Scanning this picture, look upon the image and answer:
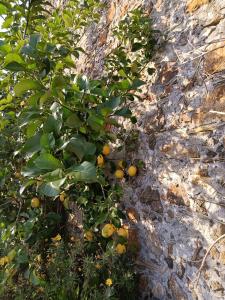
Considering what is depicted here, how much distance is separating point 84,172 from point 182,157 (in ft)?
1.80

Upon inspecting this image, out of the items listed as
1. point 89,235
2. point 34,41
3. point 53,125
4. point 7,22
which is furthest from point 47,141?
point 7,22

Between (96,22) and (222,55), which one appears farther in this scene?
(96,22)

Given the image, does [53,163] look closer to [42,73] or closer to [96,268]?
[42,73]

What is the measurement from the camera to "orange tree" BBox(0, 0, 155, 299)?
4.59 ft

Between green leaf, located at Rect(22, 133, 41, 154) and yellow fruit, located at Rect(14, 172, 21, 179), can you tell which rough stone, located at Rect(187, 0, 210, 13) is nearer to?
green leaf, located at Rect(22, 133, 41, 154)

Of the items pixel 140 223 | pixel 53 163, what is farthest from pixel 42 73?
pixel 140 223

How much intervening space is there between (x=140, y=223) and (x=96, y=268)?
1.06ft

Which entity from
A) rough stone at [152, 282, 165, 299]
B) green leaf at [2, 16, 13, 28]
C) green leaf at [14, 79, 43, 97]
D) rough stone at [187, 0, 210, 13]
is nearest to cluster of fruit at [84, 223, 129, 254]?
rough stone at [152, 282, 165, 299]

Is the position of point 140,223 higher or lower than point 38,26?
lower

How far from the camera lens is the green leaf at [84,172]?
43.3 inches

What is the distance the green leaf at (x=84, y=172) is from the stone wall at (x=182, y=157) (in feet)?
1.66

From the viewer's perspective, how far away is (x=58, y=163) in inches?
48.6

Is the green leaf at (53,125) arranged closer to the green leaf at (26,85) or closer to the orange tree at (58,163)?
the orange tree at (58,163)

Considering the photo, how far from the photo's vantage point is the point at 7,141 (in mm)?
2146
